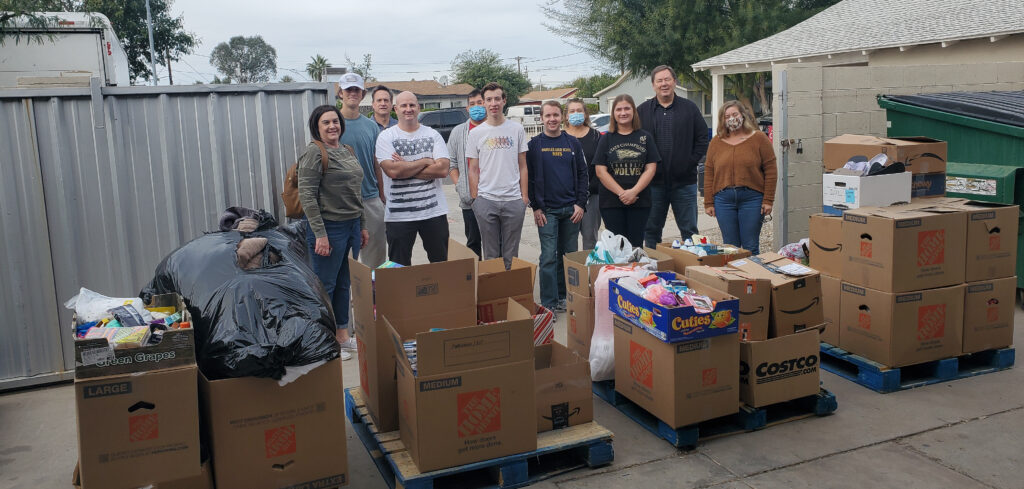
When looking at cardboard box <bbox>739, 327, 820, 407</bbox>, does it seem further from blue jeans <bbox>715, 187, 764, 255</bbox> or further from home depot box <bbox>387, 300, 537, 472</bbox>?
blue jeans <bbox>715, 187, 764, 255</bbox>

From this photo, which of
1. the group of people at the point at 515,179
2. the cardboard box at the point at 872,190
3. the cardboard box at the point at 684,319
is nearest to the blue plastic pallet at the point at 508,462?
the cardboard box at the point at 684,319

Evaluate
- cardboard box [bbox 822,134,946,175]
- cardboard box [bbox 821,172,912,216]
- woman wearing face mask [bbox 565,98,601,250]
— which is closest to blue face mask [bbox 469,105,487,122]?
woman wearing face mask [bbox 565,98,601,250]

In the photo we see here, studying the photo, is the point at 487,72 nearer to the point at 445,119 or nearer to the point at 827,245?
the point at 445,119

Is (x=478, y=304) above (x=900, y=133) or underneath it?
underneath

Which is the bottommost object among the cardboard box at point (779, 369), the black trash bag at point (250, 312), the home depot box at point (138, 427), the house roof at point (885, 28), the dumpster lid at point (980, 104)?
the cardboard box at point (779, 369)

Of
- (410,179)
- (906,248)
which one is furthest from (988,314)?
(410,179)

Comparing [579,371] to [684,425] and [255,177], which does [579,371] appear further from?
[255,177]

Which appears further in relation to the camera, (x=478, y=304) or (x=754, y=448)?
(x=478, y=304)

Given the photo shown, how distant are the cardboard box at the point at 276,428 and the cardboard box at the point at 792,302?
2344 millimetres

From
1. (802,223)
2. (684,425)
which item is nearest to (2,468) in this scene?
(684,425)

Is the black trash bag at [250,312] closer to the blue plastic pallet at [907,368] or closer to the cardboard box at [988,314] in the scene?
the blue plastic pallet at [907,368]

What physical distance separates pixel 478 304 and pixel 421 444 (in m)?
1.34

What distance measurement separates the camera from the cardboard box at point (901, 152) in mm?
5047

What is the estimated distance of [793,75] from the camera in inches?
279
